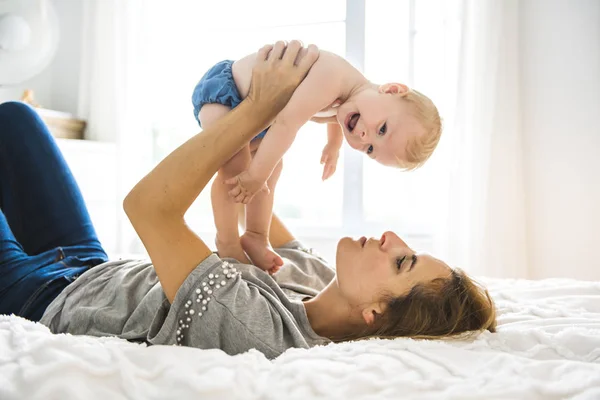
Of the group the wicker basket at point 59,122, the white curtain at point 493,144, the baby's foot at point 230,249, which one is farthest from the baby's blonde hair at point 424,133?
the wicker basket at point 59,122

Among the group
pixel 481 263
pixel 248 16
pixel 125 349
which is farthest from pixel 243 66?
pixel 248 16

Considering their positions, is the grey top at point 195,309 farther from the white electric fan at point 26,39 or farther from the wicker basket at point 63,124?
the wicker basket at point 63,124

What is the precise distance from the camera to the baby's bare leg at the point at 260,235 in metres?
1.59

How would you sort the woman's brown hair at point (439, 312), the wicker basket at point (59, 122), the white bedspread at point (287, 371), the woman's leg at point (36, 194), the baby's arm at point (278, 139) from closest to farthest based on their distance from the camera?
the white bedspread at point (287, 371), the woman's brown hair at point (439, 312), the baby's arm at point (278, 139), the woman's leg at point (36, 194), the wicker basket at point (59, 122)

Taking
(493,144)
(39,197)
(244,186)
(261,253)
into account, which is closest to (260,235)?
(261,253)

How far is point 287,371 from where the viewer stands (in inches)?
38.2

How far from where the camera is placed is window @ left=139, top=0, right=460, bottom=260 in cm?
365

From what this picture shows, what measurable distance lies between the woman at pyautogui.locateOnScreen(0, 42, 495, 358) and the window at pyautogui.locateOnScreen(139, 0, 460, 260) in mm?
2127

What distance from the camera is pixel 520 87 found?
10.9ft

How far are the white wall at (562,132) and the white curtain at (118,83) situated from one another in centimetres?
243

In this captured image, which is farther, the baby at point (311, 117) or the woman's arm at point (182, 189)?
the baby at point (311, 117)

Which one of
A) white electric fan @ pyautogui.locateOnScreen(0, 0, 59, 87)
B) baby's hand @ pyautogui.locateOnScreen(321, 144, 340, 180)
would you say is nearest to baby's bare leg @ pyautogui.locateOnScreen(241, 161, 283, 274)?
baby's hand @ pyautogui.locateOnScreen(321, 144, 340, 180)

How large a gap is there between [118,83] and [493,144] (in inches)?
94.4

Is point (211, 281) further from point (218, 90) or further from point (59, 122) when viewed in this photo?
point (59, 122)
